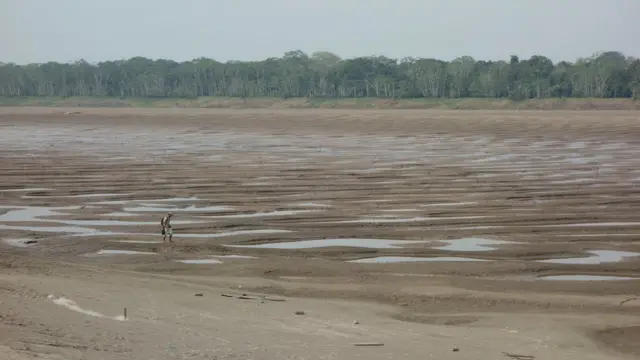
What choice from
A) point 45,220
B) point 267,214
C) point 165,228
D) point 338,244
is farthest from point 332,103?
point 338,244

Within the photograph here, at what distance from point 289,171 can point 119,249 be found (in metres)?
8.54

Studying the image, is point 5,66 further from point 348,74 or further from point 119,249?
point 119,249

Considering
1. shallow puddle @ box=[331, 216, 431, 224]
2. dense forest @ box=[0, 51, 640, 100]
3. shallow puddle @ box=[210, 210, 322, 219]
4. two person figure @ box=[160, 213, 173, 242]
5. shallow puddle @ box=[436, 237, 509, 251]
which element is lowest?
shallow puddle @ box=[436, 237, 509, 251]

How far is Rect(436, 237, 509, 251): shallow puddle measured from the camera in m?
10.7

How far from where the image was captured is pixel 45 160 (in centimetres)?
2238

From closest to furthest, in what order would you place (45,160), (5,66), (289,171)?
(289,171) → (45,160) → (5,66)

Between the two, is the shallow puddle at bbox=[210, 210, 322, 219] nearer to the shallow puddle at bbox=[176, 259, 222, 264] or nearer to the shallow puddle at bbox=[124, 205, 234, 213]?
the shallow puddle at bbox=[124, 205, 234, 213]

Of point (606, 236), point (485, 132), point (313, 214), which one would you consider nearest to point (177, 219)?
point (313, 214)

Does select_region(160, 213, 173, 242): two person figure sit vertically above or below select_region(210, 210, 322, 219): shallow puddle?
above

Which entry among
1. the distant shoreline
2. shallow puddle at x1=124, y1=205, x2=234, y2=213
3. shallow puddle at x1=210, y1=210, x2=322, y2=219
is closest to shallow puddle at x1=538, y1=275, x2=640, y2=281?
shallow puddle at x1=210, y1=210, x2=322, y2=219

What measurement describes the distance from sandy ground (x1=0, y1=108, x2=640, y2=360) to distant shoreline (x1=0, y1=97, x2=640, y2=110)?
38.8 metres

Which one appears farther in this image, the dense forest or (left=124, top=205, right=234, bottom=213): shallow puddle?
the dense forest

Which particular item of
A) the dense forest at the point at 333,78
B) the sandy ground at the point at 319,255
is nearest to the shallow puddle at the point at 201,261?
the sandy ground at the point at 319,255

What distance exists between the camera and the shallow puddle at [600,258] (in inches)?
395
